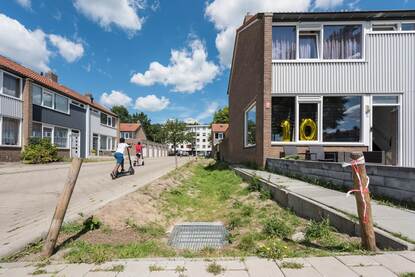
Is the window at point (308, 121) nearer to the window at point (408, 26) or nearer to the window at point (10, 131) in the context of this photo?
the window at point (408, 26)

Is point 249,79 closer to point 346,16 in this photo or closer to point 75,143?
point 346,16

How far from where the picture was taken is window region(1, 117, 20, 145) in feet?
68.1

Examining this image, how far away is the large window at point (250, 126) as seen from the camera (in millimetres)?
15520

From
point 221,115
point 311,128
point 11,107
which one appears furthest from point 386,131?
point 221,115

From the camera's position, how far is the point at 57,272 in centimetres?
334

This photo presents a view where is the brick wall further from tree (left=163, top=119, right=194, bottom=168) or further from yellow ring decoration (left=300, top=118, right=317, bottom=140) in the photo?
tree (left=163, top=119, right=194, bottom=168)

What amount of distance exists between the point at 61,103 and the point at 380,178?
28998 mm

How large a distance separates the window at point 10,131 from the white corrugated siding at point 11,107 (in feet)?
1.38

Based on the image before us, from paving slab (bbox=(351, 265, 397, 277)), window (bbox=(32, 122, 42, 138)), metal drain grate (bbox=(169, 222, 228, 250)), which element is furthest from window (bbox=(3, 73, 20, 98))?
paving slab (bbox=(351, 265, 397, 277))

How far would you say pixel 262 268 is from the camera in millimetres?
3387

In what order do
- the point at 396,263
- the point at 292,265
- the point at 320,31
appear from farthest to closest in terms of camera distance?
the point at 320,31
the point at 292,265
the point at 396,263

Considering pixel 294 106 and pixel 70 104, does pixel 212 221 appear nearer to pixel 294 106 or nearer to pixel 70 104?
pixel 294 106

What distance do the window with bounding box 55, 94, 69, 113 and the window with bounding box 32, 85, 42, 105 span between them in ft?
9.03

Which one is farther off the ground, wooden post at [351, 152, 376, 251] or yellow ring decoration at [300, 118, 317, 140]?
yellow ring decoration at [300, 118, 317, 140]
